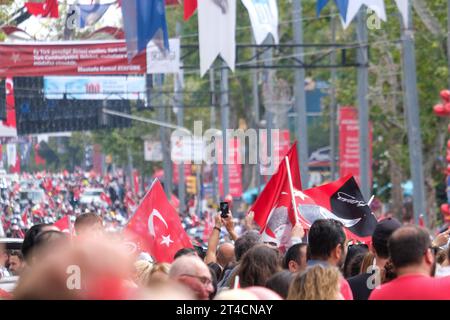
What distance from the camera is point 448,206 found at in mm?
24297

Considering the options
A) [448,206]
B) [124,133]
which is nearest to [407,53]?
[448,206]

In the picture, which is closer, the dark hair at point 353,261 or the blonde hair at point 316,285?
the blonde hair at point 316,285

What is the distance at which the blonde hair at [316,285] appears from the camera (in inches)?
277

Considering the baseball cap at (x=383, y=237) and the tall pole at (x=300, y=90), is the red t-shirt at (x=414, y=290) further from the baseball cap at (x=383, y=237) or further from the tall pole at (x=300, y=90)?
the tall pole at (x=300, y=90)

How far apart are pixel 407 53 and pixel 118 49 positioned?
6121 millimetres

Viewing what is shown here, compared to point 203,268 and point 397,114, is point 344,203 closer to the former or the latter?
point 203,268

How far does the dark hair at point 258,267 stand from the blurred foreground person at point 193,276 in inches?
55.1

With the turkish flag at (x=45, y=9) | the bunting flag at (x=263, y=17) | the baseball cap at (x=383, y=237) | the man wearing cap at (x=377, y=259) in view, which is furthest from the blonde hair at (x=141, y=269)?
the turkish flag at (x=45, y=9)

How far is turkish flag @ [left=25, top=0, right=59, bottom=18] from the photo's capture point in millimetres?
22391

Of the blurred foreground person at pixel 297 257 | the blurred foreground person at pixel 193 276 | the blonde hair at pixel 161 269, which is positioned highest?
the blurred foreground person at pixel 193 276

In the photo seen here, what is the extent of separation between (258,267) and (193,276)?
154 centimetres

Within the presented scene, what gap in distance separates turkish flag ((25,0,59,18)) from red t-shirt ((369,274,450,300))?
51.8 ft

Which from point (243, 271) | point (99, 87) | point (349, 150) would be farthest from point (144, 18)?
point (99, 87)
